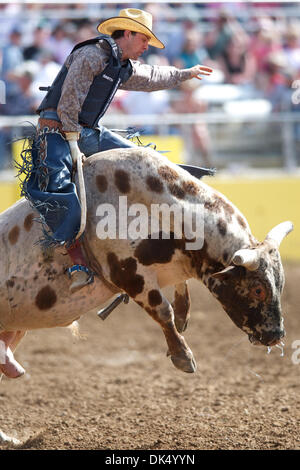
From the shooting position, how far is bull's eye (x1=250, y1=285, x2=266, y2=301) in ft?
14.3

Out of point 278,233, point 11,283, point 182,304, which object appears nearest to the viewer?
point 278,233

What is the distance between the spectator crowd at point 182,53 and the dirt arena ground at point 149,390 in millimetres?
2876

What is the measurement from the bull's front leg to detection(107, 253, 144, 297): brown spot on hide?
2.0 inches

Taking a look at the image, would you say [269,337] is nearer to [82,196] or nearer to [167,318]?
[167,318]

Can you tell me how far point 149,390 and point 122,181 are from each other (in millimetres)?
2631

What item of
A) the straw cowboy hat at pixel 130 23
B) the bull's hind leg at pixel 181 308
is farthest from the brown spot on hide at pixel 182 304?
the straw cowboy hat at pixel 130 23

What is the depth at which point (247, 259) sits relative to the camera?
4.21 metres

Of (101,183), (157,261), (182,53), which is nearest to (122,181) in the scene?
(101,183)

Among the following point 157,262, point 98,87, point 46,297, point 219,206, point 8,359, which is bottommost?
point 8,359

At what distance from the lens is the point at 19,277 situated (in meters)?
4.73

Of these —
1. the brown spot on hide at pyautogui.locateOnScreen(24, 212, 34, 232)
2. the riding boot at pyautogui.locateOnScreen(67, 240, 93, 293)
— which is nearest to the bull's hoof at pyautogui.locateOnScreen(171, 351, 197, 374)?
the riding boot at pyautogui.locateOnScreen(67, 240, 93, 293)
